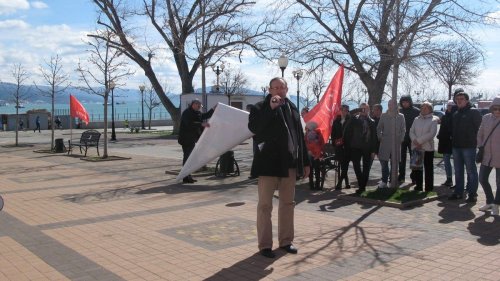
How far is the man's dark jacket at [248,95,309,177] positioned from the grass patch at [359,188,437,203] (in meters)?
3.68

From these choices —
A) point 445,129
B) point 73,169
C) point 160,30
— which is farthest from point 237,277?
point 160,30

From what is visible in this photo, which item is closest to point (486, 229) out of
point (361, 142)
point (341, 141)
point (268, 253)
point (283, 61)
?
point (268, 253)

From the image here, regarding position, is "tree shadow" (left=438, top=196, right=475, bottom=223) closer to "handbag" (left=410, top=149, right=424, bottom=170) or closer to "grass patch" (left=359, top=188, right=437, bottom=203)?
"grass patch" (left=359, top=188, right=437, bottom=203)

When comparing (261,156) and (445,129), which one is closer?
(261,156)

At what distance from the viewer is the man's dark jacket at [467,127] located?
855 centimetres

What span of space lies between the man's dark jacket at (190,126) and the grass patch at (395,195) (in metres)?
4.35

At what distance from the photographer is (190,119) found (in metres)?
11.8

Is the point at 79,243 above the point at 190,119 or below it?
below

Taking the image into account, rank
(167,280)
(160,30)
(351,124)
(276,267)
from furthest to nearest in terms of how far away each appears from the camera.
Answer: (160,30)
(351,124)
(276,267)
(167,280)

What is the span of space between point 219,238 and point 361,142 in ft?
13.9

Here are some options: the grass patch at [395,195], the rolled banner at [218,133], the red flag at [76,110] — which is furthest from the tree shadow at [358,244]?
the red flag at [76,110]

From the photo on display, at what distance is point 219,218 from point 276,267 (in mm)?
2625

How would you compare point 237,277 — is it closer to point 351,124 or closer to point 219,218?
point 219,218

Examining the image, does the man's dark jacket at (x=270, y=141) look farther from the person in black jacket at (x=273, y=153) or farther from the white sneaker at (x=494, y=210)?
the white sneaker at (x=494, y=210)
